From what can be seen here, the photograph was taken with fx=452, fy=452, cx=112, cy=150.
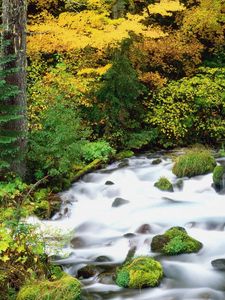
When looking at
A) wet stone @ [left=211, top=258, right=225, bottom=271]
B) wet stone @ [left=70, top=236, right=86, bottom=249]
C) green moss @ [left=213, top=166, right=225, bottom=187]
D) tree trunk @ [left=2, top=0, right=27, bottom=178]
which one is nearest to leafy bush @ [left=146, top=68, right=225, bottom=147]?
green moss @ [left=213, top=166, right=225, bottom=187]

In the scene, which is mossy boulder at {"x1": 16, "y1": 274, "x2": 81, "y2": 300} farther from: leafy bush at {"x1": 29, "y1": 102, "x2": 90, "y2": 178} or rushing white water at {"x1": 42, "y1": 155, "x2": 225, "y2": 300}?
leafy bush at {"x1": 29, "y1": 102, "x2": 90, "y2": 178}

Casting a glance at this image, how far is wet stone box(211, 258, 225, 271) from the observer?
275 inches

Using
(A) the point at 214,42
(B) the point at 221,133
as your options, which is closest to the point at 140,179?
(B) the point at 221,133

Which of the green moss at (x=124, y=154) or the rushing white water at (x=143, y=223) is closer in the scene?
the rushing white water at (x=143, y=223)

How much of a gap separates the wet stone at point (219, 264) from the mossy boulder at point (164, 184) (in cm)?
342

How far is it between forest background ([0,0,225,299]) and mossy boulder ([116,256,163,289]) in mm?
3406

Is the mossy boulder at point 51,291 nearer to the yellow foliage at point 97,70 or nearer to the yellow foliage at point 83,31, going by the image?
the yellow foliage at point 83,31

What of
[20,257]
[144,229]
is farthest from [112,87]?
[20,257]

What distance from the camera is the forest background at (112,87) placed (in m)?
10.3

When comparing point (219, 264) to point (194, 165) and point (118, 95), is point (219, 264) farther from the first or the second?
point (118, 95)

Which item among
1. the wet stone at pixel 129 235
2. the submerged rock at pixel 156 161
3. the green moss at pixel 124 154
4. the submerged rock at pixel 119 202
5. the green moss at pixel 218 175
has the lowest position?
the green moss at pixel 124 154

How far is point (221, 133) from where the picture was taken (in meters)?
15.2

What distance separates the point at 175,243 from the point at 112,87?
7.22 m

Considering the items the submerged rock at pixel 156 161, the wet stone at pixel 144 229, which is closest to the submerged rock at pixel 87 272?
the wet stone at pixel 144 229
